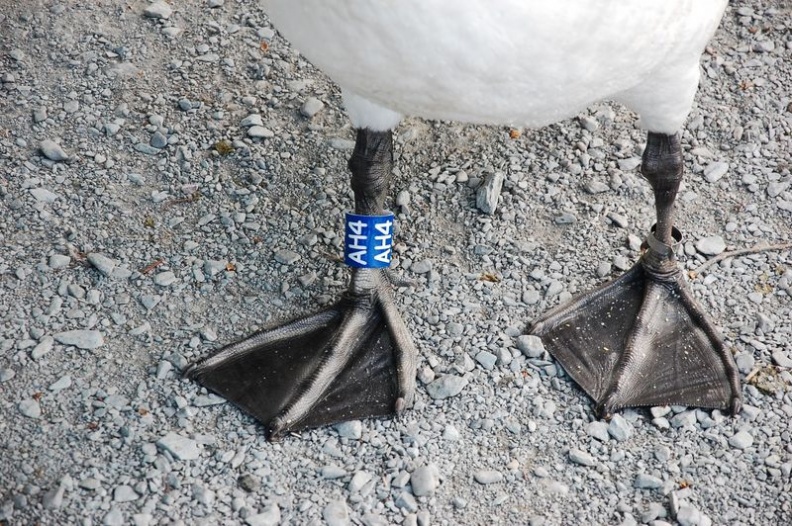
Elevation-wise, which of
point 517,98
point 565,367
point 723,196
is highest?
point 517,98

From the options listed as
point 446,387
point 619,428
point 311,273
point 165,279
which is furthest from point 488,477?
point 165,279

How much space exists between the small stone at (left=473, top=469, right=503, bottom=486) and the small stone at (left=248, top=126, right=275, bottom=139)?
1551 millimetres

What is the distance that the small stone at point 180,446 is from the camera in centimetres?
287

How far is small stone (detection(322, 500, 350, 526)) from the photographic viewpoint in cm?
275

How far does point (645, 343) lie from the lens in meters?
3.20

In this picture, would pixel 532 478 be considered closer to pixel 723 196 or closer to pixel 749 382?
pixel 749 382

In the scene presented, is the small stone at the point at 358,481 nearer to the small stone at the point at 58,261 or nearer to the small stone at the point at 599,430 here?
the small stone at the point at 599,430

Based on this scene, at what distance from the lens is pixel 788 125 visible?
400 centimetres

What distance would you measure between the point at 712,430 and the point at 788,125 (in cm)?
150

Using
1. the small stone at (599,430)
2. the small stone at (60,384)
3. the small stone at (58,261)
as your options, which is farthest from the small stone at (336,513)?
the small stone at (58,261)

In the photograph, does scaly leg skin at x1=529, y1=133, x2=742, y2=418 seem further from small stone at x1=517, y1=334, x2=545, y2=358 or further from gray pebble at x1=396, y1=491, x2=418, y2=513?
gray pebble at x1=396, y1=491, x2=418, y2=513

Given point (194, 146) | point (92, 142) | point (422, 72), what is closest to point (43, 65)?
point (92, 142)

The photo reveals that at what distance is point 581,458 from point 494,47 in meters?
1.26

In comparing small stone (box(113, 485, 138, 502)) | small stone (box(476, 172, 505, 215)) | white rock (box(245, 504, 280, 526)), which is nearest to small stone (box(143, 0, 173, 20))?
small stone (box(476, 172, 505, 215))
